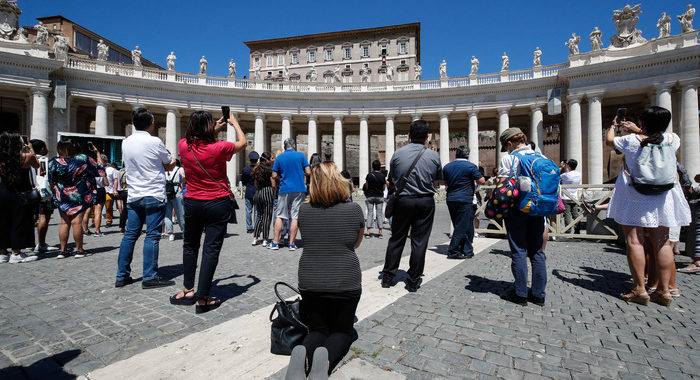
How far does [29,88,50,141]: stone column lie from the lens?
2298 cm

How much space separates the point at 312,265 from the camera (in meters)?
2.46

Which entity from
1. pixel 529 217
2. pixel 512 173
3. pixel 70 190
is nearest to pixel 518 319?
pixel 529 217

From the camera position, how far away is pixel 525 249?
382cm

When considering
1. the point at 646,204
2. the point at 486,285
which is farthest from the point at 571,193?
the point at 486,285

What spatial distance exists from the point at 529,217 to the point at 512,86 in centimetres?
2837

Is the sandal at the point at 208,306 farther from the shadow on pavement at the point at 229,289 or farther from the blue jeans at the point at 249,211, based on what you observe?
the blue jeans at the point at 249,211

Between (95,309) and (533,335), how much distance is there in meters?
4.47

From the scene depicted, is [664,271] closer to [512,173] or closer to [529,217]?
[529,217]

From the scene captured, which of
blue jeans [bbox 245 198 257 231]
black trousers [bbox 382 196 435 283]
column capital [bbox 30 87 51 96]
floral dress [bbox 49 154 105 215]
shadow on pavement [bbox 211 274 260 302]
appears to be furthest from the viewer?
column capital [bbox 30 87 51 96]

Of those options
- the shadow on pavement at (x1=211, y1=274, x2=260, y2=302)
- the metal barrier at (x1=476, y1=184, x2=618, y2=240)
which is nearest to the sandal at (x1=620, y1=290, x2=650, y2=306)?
the metal barrier at (x1=476, y1=184, x2=618, y2=240)

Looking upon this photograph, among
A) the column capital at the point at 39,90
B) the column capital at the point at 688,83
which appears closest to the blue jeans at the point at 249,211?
the column capital at the point at 39,90

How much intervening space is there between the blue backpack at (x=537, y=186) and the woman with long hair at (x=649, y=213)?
0.96m

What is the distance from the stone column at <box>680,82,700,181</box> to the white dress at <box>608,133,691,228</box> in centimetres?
2533

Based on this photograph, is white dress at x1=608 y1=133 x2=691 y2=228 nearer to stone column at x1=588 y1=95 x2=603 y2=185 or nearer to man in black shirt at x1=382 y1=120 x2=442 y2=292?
man in black shirt at x1=382 y1=120 x2=442 y2=292
